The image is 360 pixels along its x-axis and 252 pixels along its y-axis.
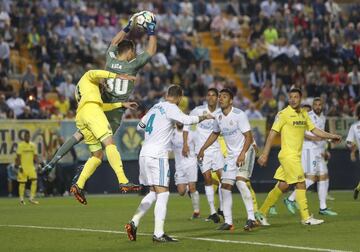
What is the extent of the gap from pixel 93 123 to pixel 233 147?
278cm

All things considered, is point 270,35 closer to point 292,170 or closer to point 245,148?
point 292,170

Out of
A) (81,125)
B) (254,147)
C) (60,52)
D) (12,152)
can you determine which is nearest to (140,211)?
(81,125)

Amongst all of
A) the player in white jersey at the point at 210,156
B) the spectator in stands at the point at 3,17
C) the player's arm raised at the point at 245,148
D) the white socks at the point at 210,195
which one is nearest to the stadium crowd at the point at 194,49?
the spectator in stands at the point at 3,17

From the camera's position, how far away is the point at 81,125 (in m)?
18.5

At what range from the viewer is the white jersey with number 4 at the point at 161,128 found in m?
17.0

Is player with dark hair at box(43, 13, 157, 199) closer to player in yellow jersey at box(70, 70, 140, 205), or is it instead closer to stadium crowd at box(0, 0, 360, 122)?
player in yellow jersey at box(70, 70, 140, 205)

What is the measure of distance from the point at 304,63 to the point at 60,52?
980cm

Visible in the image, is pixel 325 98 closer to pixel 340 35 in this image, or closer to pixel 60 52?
pixel 340 35

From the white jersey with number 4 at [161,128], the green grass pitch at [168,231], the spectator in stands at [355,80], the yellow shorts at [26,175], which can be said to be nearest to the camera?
the green grass pitch at [168,231]

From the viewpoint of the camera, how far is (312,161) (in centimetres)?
2442

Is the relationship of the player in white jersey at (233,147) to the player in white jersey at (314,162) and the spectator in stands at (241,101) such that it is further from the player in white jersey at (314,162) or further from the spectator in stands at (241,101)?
the spectator in stands at (241,101)

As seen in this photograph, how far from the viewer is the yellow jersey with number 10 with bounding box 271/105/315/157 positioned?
19.9 m

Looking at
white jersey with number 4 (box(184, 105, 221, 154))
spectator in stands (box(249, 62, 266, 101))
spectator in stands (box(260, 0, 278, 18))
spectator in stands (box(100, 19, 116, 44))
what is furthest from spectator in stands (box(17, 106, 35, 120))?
spectator in stands (box(260, 0, 278, 18))

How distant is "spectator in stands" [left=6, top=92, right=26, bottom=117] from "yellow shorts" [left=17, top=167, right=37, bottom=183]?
351 cm
